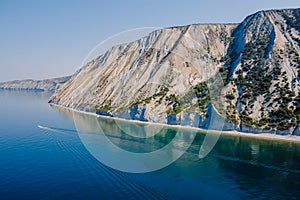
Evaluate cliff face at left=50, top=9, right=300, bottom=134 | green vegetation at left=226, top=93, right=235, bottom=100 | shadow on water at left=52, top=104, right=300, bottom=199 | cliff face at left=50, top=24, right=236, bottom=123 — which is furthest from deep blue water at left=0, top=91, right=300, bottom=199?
cliff face at left=50, top=24, right=236, bottom=123

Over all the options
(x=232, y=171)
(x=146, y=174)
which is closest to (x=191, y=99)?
(x=232, y=171)

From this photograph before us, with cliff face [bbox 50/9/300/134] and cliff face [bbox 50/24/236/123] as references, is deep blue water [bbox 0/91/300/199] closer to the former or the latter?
cliff face [bbox 50/9/300/134]

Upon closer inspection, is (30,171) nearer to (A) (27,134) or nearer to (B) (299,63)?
(A) (27,134)

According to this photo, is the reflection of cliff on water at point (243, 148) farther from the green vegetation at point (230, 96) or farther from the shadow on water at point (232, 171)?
the green vegetation at point (230, 96)

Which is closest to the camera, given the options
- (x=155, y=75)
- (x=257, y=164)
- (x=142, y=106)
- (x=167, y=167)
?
(x=167, y=167)

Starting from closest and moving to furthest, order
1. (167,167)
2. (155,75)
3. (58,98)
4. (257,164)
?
(167,167) → (257,164) → (155,75) → (58,98)

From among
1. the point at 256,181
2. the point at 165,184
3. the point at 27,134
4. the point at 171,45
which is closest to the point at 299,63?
the point at 171,45
